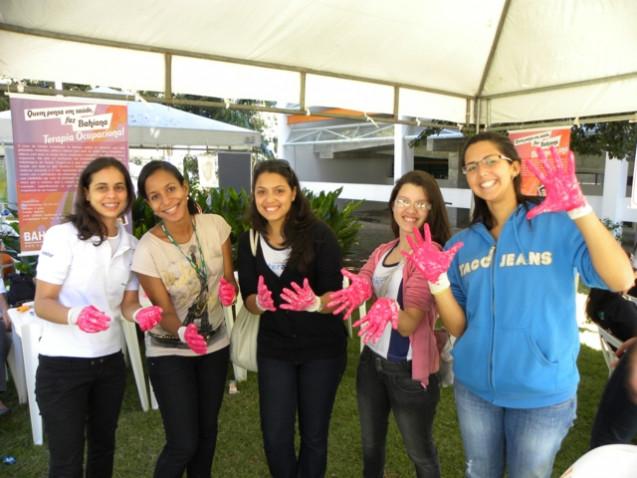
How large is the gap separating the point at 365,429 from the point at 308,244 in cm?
88

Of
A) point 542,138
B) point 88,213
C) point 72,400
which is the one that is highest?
point 542,138

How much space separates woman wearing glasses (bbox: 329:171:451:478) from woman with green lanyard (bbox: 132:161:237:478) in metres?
0.66

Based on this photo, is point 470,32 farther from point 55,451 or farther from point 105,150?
point 55,451

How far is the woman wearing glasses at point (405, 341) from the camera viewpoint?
1.89m

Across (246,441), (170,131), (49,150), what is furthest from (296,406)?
(170,131)

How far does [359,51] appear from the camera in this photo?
400cm

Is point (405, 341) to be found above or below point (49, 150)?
below

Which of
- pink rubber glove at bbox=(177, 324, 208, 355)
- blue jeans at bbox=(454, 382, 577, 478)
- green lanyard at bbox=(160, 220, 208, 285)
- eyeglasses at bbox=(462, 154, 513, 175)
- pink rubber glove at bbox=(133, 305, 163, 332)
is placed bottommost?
blue jeans at bbox=(454, 382, 577, 478)

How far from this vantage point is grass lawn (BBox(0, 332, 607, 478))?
2.82 meters

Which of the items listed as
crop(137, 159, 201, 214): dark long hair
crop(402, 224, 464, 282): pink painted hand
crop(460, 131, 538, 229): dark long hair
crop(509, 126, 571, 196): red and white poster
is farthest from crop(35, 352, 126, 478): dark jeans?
crop(509, 126, 571, 196): red and white poster

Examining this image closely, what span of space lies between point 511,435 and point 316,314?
890 millimetres

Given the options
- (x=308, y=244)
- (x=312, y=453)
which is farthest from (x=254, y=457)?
(x=308, y=244)

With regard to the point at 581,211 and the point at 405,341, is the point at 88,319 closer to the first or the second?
the point at 405,341

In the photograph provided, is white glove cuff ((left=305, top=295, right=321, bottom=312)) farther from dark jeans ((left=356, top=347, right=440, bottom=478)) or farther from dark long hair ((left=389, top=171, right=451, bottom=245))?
dark long hair ((left=389, top=171, right=451, bottom=245))
